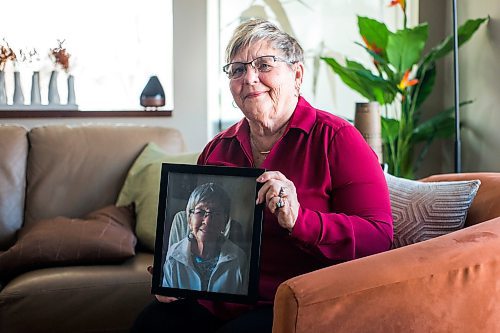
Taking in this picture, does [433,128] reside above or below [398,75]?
below

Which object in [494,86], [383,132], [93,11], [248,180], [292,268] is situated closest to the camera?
[248,180]

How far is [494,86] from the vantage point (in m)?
3.33

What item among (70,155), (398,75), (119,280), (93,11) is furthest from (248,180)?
(93,11)

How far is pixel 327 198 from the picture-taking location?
1.63 meters

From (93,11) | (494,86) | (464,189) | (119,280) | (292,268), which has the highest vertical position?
(93,11)

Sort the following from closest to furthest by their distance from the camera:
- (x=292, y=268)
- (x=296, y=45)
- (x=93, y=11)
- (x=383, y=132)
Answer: (x=292, y=268) < (x=296, y=45) < (x=383, y=132) < (x=93, y=11)

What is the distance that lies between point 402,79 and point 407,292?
2299 millimetres

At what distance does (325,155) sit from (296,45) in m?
0.30

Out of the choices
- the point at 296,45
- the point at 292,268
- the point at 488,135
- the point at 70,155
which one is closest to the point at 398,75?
the point at 488,135

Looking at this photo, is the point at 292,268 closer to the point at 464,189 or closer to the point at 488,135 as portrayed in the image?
the point at 464,189

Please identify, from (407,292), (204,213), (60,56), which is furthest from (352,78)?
(407,292)

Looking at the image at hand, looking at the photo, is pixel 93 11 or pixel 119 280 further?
pixel 93 11

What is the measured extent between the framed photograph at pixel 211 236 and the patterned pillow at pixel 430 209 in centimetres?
51

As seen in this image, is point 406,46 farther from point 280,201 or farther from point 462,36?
point 280,201
